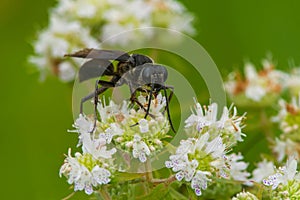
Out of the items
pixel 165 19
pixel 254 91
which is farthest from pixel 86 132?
pixel 165 19

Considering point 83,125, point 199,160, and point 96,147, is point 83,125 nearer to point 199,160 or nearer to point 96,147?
point 96,147

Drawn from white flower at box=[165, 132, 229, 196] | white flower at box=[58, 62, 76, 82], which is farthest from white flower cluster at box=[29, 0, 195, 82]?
white flower at box=[165, 132, 229, 196]

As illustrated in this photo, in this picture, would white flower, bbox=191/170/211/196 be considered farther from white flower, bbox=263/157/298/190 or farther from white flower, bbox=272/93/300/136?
white flower, bbox=272/93/300/136

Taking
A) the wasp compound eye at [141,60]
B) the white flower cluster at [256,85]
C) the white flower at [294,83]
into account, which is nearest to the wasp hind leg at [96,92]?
the wasp compound eye at [141,60]

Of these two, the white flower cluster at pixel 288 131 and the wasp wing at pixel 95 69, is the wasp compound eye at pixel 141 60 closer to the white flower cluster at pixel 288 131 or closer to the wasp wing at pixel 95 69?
the wasp wing at pixel 95 69

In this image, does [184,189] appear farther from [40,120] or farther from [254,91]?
[40,120]

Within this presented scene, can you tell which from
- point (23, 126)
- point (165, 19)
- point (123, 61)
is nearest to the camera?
point (123, 61)

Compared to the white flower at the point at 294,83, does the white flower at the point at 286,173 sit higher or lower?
lower

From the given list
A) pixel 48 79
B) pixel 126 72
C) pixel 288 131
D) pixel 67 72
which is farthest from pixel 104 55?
pixel 48 79
